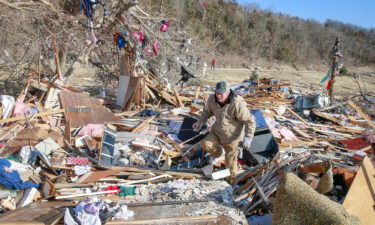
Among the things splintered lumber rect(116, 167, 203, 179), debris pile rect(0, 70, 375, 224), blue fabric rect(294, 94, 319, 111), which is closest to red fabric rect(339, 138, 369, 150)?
debris pile rect(0, 70, 375, 224)

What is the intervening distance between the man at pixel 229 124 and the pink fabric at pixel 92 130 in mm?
2889

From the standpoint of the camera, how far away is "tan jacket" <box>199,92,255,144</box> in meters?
4.42

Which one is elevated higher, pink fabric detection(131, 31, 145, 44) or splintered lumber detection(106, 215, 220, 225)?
pink fabric detection(131, 31, 145, 44)

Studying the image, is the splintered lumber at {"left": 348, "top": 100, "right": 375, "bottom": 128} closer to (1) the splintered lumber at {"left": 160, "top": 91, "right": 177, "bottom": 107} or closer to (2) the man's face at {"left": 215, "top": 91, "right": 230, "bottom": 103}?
(2) the man's face at {"left": 215, "top": 91, "right": 230, "bottom": 103}

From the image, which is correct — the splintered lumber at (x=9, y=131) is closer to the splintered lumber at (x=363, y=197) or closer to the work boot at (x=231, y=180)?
the work boot at (x=231, y=180)

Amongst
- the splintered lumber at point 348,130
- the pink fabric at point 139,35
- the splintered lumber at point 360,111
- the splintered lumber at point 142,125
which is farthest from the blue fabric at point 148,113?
the splintered lumber at point 348,130

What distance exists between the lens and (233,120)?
461cm

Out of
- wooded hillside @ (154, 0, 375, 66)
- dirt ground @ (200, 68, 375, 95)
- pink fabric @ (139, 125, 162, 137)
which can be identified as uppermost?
wooded hillside @ (154, 0, 375, 66)

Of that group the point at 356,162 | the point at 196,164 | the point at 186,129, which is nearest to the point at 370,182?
the point at 356,162

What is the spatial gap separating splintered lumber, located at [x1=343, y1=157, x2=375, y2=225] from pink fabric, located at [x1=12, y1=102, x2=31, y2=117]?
6.87 metres

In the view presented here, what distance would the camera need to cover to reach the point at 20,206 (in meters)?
4.17

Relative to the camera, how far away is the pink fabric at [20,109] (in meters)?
6.93

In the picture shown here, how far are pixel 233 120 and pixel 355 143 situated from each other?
4.65 metres

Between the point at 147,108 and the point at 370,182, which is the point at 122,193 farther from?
the point at 147,108
